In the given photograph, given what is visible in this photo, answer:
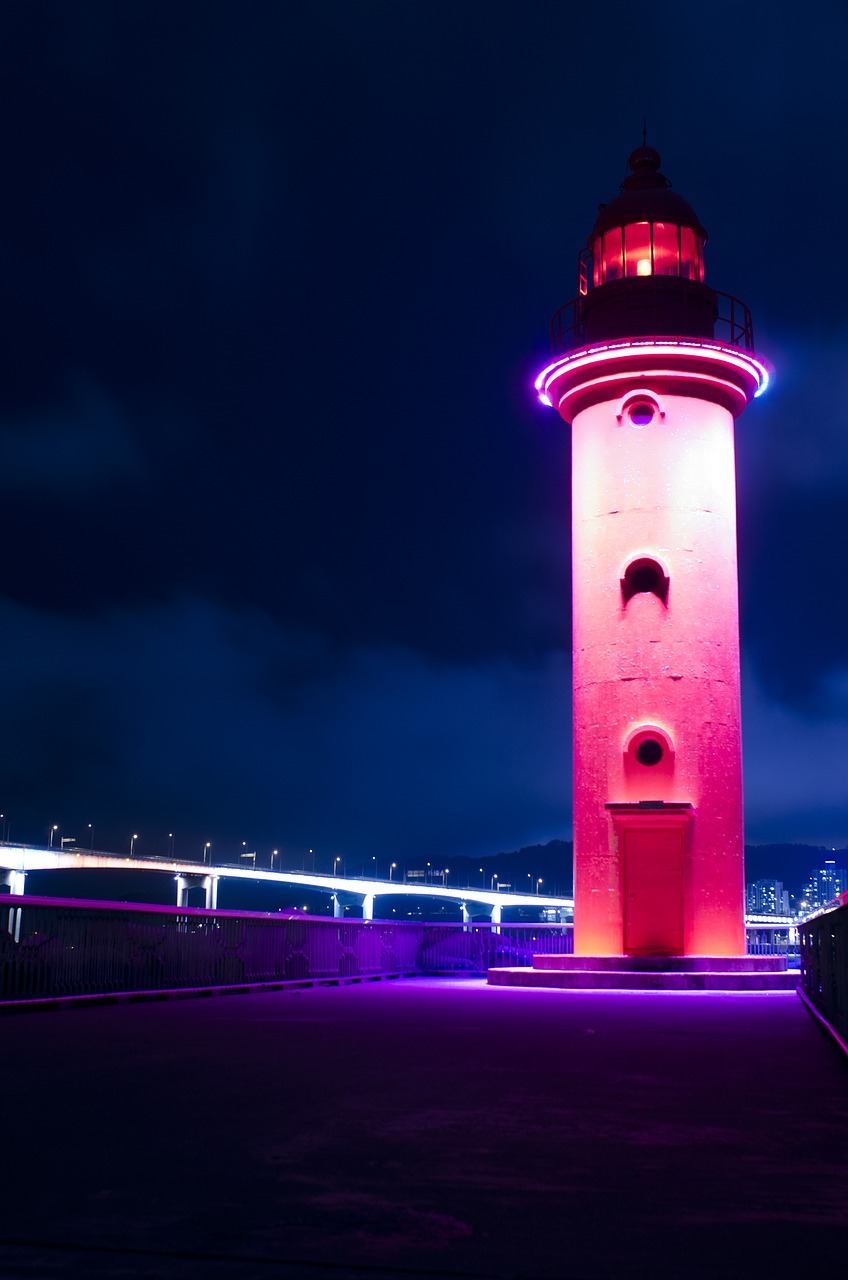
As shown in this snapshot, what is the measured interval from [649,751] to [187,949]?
26.1 ft

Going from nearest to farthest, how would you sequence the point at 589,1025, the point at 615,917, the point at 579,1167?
the point at 579,1167 < the point at 589,1025 < the point at 615,917

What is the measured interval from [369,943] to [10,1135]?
18182mm

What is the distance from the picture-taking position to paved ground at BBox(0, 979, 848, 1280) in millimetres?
3512

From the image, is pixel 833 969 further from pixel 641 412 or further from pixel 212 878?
pixel 212 878

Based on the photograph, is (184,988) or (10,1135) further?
(184,988)

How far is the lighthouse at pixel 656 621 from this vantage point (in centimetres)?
1988

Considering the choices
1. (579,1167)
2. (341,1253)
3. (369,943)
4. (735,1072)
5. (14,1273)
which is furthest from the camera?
(369,943)

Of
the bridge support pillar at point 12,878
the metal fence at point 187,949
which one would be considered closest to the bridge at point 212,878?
the bridge support pillar at point 12,878

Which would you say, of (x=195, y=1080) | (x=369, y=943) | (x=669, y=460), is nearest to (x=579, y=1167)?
(x=195, y=1080)

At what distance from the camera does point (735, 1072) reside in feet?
A: 25.9

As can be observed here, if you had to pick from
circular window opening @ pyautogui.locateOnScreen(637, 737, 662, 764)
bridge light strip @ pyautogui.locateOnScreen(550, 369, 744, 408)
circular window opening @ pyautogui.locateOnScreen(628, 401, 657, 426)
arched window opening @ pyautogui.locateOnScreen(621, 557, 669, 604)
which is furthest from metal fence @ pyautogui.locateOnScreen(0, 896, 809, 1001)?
bridge light strip @ pyautogui.locateOnScreen(550, 369, 744, 408)

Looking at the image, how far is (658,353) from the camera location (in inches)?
822

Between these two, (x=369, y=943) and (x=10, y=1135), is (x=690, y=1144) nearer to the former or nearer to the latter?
(x=10, y=1135)

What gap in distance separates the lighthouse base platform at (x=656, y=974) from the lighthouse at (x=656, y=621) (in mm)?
553
